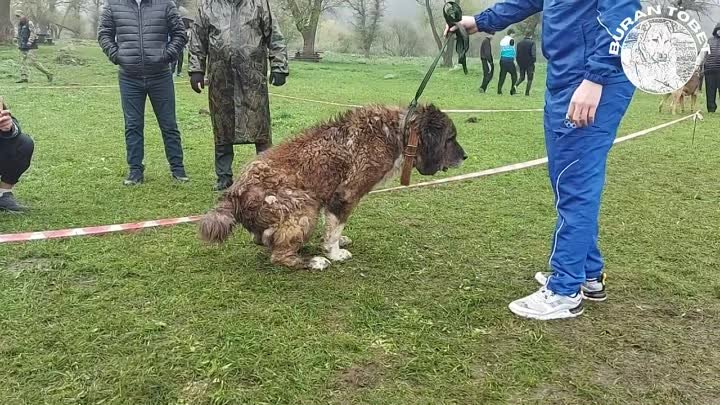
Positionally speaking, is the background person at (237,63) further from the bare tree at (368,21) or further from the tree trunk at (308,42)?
the bare tree at (368,21)

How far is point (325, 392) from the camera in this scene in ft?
9.07

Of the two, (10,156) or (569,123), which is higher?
(569,123)

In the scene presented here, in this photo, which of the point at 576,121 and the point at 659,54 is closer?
the point at 576,121

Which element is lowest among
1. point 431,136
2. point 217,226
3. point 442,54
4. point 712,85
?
point 217,226

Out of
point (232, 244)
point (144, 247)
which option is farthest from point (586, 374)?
point (144, 247)

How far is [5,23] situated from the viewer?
98.4 ft

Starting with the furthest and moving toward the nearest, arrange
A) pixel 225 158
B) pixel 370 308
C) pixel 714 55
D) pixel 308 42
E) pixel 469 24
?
pixel 308 42 → pixel 714 55 → pixel 225 158 → pixel 469 24 → pixel 370 308

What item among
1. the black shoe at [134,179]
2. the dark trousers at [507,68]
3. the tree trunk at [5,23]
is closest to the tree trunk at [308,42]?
the tree trunk at [5,23]

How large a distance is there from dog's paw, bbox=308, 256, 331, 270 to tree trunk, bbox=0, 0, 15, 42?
32.3m

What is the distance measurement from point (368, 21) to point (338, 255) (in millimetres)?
50597

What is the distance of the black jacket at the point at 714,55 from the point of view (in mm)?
14295

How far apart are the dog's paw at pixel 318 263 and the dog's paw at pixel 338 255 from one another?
13 centimetres

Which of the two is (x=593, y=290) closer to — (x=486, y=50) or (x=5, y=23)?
(x=486, y=50)

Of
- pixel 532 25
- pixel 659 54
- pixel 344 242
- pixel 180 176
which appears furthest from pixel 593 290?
pixel 532 25
